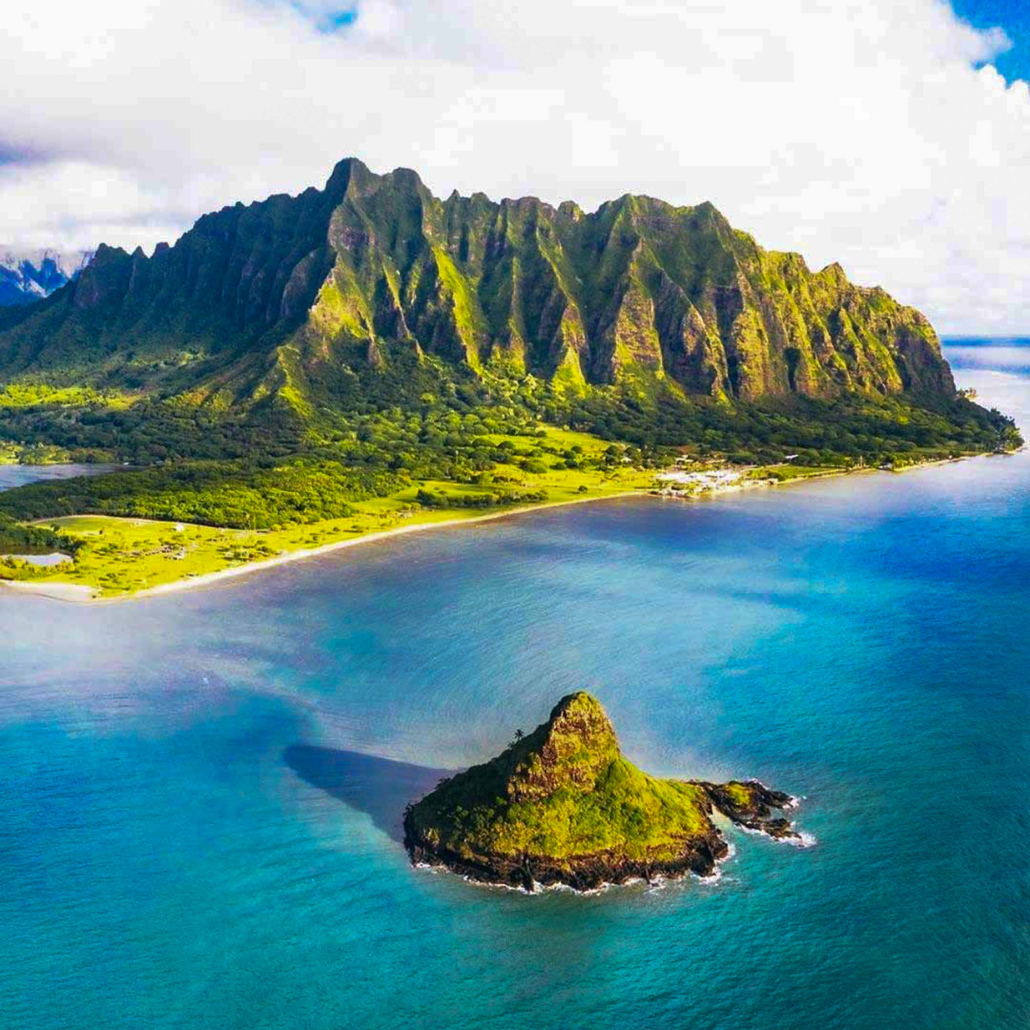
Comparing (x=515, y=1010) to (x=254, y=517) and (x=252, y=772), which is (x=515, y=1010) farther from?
(x=254, y=517)

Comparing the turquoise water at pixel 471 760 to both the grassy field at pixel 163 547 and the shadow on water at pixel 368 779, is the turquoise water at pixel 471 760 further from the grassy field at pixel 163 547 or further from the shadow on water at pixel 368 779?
the grassy field at pixel 163 547

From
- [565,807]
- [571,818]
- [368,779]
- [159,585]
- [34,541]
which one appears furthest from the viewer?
[34,541]

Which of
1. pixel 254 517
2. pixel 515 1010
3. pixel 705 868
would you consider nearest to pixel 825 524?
pixel 254 517

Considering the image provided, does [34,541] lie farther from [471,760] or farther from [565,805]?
[565,805]

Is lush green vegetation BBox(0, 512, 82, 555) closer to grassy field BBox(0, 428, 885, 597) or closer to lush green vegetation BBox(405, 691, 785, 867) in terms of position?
grassy field BBox(0, 428, 885, 597)

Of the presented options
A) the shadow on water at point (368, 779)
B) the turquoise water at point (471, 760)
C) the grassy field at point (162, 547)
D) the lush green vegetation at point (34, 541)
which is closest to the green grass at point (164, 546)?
the grassy field at point (162, 547)

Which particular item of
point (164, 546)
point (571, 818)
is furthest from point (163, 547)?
point (571, 818)

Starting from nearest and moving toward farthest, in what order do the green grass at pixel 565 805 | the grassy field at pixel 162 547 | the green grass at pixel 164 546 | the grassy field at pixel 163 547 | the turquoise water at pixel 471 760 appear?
the turquoise water at pixel 471 760
the green grass at pixel 565 805
the grassy field at pixel 163 547
the grassy field at pixel 162 547
the green grass at pixel 164 546
